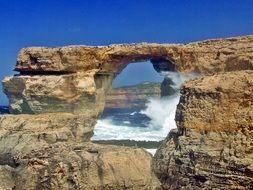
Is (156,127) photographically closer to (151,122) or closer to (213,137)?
(151,122)

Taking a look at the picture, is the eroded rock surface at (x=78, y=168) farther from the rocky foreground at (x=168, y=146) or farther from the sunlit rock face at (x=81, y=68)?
the sunlit rock face at (x=81, y=68)

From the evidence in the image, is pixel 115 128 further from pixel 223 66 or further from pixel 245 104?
pixel 245 104

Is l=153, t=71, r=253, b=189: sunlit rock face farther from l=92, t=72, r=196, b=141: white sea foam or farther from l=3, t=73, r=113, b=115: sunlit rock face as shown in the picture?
l=92, t=72, r=196, b=141: white sea foam

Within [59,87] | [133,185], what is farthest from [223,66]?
[133,185]

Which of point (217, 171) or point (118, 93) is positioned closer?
point (217, 171)

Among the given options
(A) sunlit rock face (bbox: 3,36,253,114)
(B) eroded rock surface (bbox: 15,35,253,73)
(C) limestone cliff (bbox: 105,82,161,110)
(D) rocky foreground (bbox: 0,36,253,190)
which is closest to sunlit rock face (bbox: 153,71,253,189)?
(D) rocky foreground (bbox: 0,36,253,190)

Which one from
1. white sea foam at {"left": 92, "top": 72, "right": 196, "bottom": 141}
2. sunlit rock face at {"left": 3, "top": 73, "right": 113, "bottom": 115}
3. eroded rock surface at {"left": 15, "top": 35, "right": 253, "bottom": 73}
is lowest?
white sea foam at {"left": 92, "top": 72, "right": 196, "bottom": 141}
